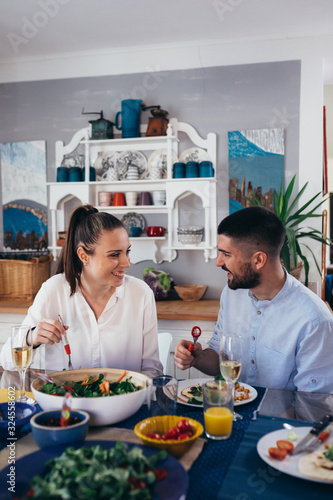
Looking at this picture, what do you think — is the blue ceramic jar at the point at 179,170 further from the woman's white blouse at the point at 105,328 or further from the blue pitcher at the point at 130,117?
the woman's white blouse at the point at 105,328

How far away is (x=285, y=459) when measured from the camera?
0.95 meters

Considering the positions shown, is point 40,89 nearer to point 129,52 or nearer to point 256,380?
point 129,52

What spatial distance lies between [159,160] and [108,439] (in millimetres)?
2699

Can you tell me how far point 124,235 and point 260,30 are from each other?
217 centimetres

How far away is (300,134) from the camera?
10.8 ft

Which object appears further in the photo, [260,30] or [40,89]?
[40,89]

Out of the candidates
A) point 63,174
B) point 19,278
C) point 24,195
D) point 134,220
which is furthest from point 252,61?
point 19,278

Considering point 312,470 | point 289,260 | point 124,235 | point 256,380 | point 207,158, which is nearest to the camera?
point 312,470

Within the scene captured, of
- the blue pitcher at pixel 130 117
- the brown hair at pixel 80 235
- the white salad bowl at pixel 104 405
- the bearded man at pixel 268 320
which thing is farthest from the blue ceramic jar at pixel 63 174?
the white salad bowl at pixel 104 405

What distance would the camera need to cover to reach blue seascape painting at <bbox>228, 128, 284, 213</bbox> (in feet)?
10.9

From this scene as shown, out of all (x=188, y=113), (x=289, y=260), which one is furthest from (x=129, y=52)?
(x=289, y=260)

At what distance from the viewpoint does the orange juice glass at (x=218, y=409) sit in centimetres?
108

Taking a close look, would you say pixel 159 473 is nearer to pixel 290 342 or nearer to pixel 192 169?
pixel 290 342

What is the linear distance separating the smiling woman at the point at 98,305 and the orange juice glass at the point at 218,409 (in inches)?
27.9
